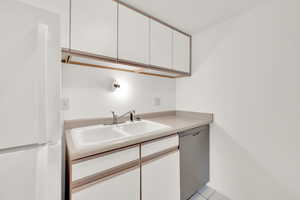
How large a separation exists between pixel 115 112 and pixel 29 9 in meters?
1.09

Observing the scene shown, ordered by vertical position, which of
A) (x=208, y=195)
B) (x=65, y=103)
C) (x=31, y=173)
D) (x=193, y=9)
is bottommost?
(x=208, y=195)

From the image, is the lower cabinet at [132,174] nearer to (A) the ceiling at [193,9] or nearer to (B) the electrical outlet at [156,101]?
(B) the electrical outlet at [156,101]

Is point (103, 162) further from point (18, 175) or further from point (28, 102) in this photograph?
point (28, 102)

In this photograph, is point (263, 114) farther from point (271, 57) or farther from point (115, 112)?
point (115, 112)

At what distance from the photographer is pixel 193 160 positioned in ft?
4.61

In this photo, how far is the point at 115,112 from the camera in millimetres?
1453

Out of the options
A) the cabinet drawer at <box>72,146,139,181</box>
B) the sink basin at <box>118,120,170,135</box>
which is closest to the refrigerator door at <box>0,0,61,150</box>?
the cabinet drawer at <box>72,146,139,181</box>

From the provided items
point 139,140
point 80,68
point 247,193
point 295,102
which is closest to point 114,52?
point 80,68

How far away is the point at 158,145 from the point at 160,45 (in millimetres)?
1140

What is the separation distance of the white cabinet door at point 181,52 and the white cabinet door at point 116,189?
134 cm

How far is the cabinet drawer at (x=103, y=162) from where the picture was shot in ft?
2.38

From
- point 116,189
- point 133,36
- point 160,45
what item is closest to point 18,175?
point 116,189

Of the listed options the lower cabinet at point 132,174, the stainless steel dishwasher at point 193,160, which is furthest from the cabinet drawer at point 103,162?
the stainless steel dishwasher at point 193,160

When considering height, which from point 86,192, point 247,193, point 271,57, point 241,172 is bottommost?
point 247,193
